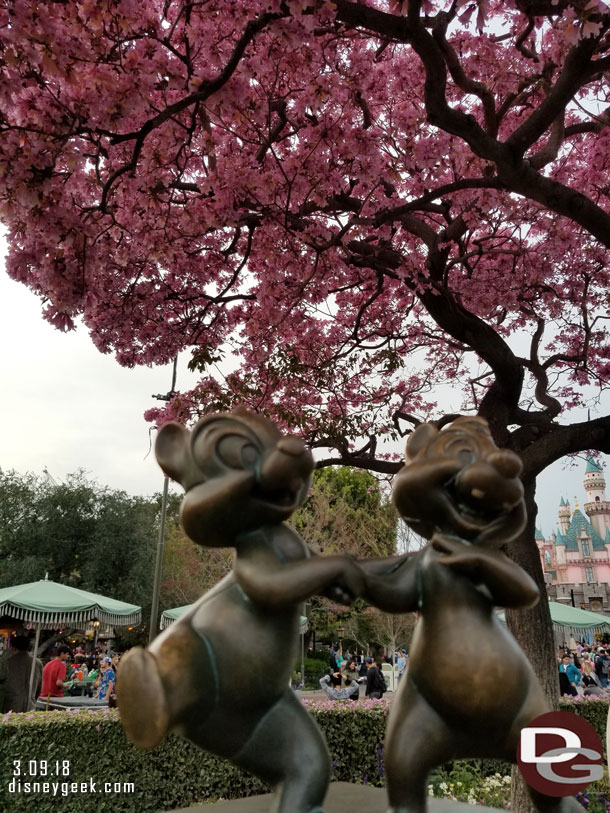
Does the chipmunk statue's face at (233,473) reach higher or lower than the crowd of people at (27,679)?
higher

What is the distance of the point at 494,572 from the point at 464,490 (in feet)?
0.71

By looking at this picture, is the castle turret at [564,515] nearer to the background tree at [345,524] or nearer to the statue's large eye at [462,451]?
the background tree at [345,524]

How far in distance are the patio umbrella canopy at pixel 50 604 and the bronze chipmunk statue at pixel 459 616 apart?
388 inches

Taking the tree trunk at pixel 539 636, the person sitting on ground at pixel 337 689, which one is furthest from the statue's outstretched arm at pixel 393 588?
the person sitting on ground at pixel 337 689

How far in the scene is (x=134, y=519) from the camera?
81.4 feet

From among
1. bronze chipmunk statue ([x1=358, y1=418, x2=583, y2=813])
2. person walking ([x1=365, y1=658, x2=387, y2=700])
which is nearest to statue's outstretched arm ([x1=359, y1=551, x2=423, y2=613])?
bronze chipmunk statue ([x1=358, y1=418, x2=583, y2=813])

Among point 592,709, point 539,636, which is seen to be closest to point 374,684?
point 592,709

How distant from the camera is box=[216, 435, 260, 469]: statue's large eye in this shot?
1.61m

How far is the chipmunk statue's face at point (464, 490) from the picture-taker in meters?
1.50

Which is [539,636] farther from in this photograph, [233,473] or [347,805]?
[233,473]

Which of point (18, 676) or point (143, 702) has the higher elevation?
point (143, 702)

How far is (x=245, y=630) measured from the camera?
4.95ft

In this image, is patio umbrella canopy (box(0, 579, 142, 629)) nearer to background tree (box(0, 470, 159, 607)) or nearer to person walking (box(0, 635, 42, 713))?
person walking (box(0, 635, 42, 713))

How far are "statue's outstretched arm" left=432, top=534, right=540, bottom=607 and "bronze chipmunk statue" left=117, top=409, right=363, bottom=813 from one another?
0.25 metres
